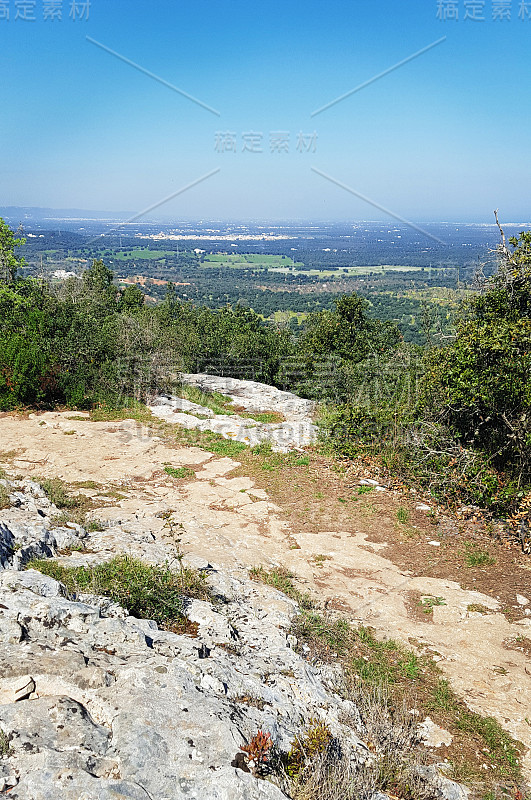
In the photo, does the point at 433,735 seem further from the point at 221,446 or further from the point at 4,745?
the point at 221,446

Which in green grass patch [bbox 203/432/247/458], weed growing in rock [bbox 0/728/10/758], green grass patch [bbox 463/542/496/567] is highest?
weed growing in rock [bbox 0/728/10/758]

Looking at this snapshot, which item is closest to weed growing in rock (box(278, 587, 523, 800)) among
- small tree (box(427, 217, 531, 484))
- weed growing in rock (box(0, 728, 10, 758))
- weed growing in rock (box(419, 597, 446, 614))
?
weed growing in rock (box(419, 597, 446, 614))

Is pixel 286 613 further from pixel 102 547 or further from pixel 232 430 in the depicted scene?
pixel 232 430

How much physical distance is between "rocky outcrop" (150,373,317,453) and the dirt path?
1639mm

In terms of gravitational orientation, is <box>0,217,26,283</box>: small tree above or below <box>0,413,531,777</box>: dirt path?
above

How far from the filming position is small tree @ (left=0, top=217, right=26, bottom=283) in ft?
59.1

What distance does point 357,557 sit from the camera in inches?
303

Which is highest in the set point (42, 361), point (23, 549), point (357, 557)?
point (42, 361)

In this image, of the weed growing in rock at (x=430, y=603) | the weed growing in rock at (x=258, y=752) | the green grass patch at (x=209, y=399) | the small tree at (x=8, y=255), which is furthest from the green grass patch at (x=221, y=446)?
the small tree at (x=8, y=255)

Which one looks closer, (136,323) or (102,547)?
(102,547)

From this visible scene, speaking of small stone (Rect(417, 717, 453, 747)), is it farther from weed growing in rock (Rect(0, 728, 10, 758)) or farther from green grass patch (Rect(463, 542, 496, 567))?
green grass patch (Rect(463, 542, 496, 567))

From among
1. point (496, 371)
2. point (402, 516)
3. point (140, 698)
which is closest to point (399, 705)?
point (140, 698)

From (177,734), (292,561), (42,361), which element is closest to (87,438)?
(42,361)

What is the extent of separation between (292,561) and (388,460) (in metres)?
3.97
